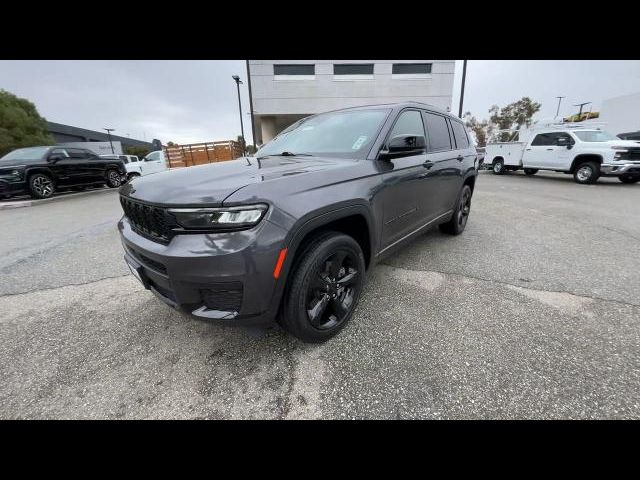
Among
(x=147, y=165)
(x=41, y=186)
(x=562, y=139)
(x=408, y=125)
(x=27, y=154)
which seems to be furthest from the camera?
(x=147, y=165)

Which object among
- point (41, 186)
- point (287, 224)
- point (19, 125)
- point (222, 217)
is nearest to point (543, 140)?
point (287, 224)

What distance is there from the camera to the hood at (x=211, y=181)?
154 cm

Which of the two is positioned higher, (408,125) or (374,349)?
(408,125)

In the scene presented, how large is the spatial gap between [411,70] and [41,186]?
85.0ft

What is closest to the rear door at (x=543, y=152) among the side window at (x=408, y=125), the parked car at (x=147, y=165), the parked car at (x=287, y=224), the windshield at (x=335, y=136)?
the side window at (x=408, y=125)

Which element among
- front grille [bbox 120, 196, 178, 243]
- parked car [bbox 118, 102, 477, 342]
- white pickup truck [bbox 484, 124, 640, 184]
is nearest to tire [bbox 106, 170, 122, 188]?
parked car [bbox 118, 102, 477, 342]

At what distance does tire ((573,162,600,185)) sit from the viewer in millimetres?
10352

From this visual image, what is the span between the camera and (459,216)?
445cm

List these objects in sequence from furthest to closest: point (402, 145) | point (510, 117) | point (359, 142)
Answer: point (510, 117), point (359, 142), point (402, 145)

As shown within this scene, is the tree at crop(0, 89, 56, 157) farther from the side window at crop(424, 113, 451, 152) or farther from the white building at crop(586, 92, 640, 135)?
the white building at crop(586, 92, 640, 135)

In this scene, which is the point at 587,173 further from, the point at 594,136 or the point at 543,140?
the point at 543,140

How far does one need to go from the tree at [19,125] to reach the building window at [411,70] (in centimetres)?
3724
